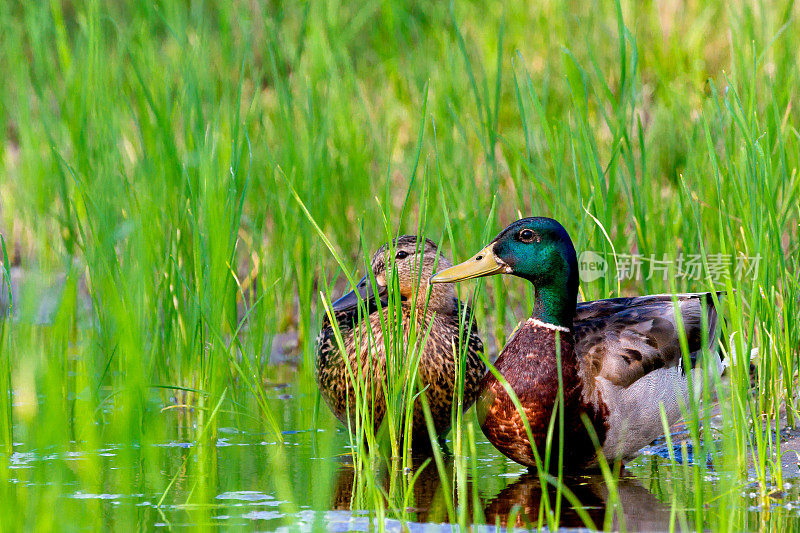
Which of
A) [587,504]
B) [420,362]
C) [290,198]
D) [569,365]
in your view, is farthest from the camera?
[290,198]

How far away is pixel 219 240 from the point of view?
377cm

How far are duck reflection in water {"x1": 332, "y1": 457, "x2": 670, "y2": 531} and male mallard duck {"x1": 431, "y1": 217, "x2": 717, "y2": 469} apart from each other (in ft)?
0.44

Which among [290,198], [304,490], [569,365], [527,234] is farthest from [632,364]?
[290,198]

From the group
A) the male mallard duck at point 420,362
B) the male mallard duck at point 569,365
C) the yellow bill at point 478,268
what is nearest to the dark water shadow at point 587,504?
the male mallard duck at point 569,365

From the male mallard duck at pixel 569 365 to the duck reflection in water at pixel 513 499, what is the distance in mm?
134

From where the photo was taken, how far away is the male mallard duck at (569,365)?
360cm

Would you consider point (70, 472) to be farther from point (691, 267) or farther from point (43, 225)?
point (691, 267)

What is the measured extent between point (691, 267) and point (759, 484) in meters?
1.39

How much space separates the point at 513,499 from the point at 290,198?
1943 millimetres

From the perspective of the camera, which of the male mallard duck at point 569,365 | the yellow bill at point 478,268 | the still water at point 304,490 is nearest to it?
the still water at point 304,490

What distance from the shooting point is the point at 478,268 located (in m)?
3.74
